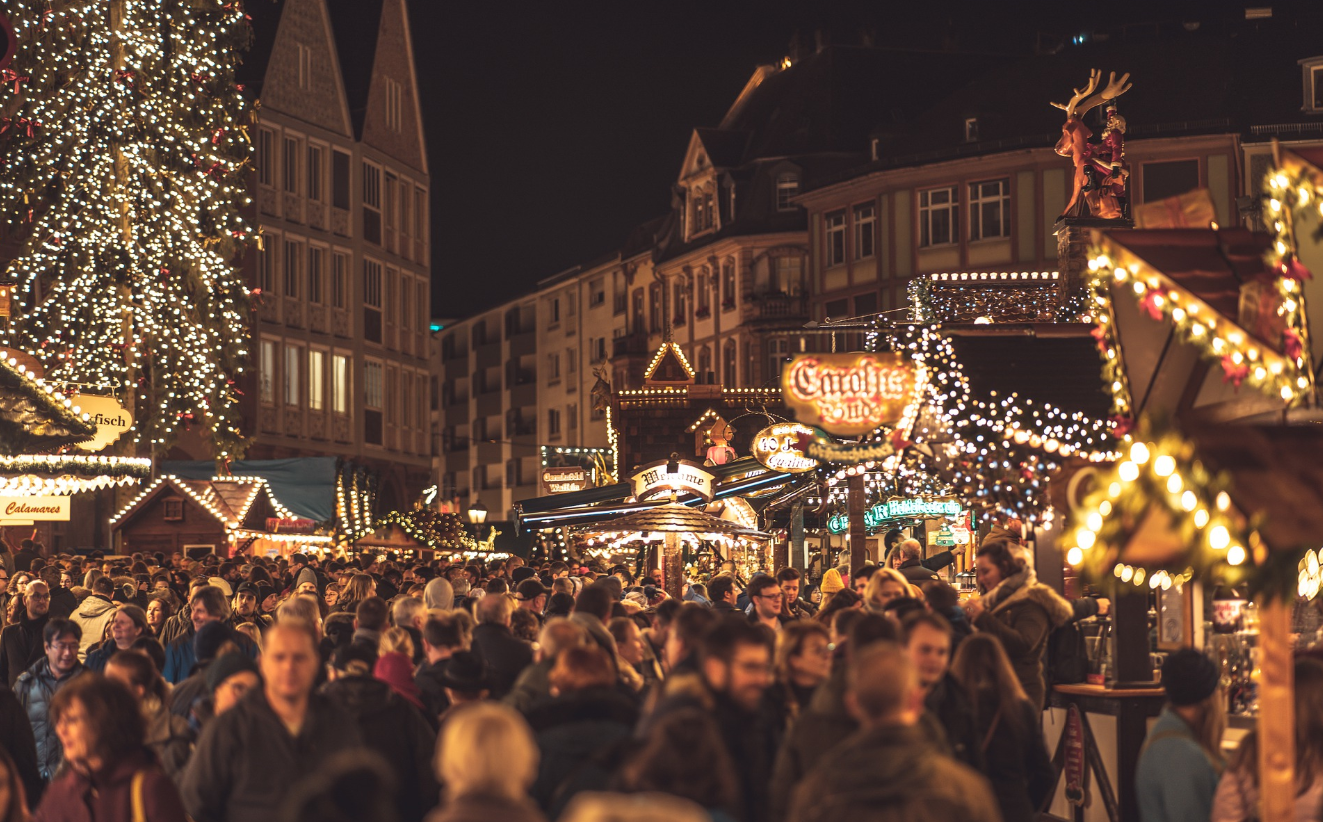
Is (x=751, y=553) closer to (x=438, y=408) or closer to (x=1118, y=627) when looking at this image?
(x=1118, y=627)

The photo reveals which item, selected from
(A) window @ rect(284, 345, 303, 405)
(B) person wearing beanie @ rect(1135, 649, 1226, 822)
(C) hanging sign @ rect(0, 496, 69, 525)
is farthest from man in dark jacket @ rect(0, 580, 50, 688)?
(A) window @ rect(284, 345, 303, 405)

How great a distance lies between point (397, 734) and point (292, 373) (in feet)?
147

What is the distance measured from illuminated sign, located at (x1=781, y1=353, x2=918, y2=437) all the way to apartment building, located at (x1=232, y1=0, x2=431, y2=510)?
33.5 metres

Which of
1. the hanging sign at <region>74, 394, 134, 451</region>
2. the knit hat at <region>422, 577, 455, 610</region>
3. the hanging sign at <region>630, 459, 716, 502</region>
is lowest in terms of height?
the knit hat at <region>422, 577, 455, 610</region>

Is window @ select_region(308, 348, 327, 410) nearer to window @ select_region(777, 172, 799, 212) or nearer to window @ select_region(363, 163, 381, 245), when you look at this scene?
window @ select_region(363, 163, 381, 245)

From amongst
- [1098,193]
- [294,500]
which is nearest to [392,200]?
[294,500]

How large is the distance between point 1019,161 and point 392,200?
1926cm

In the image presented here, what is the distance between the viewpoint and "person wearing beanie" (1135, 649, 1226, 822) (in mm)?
7336

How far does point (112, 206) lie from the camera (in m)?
32.8

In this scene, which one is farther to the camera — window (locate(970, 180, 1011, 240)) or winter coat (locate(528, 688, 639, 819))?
window (locate(970, 180, 1011, 240))

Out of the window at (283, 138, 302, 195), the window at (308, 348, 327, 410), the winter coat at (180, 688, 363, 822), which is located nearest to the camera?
the winter coat at (180, 688, 363, 822)

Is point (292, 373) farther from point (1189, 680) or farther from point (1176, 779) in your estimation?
point (1176, 779)

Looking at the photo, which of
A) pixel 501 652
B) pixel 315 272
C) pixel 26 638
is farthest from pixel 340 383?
pixel 501 652

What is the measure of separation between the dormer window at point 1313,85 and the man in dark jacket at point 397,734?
4080 centimetres
